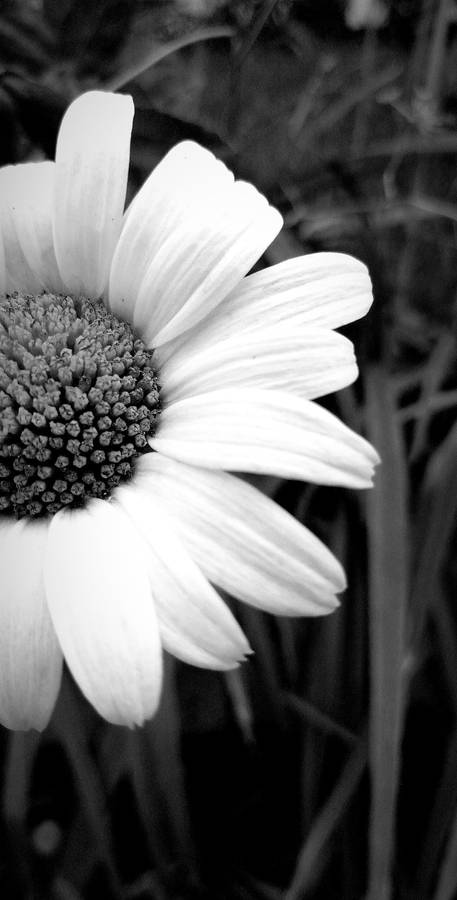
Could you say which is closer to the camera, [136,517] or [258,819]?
[136,517]

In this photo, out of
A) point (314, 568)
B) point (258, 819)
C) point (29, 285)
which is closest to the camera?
point (314, 568)

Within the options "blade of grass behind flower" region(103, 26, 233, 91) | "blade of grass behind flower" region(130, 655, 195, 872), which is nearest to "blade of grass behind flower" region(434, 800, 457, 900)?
"blade of grass behind flower" region(130, 655, 195, 872)

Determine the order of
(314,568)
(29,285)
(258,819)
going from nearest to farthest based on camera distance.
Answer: (314,568) → (29,285) → (258,819)

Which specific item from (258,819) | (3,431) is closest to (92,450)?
(3,431)

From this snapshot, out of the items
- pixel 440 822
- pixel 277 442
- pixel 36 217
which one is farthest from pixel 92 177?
pixel 440 822

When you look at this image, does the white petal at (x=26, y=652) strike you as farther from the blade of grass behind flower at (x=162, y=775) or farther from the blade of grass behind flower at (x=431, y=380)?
the blade of grass behind flower at (x=431, y=380)

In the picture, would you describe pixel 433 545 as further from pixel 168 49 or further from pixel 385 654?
pixel 168 49

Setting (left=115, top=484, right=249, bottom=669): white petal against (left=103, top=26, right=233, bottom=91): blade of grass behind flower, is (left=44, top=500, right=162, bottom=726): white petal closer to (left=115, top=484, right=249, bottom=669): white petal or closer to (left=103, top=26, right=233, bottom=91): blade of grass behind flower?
(left=115, top=484, right=249, bottom=669): white petal

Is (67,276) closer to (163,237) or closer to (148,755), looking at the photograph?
(163,237)
